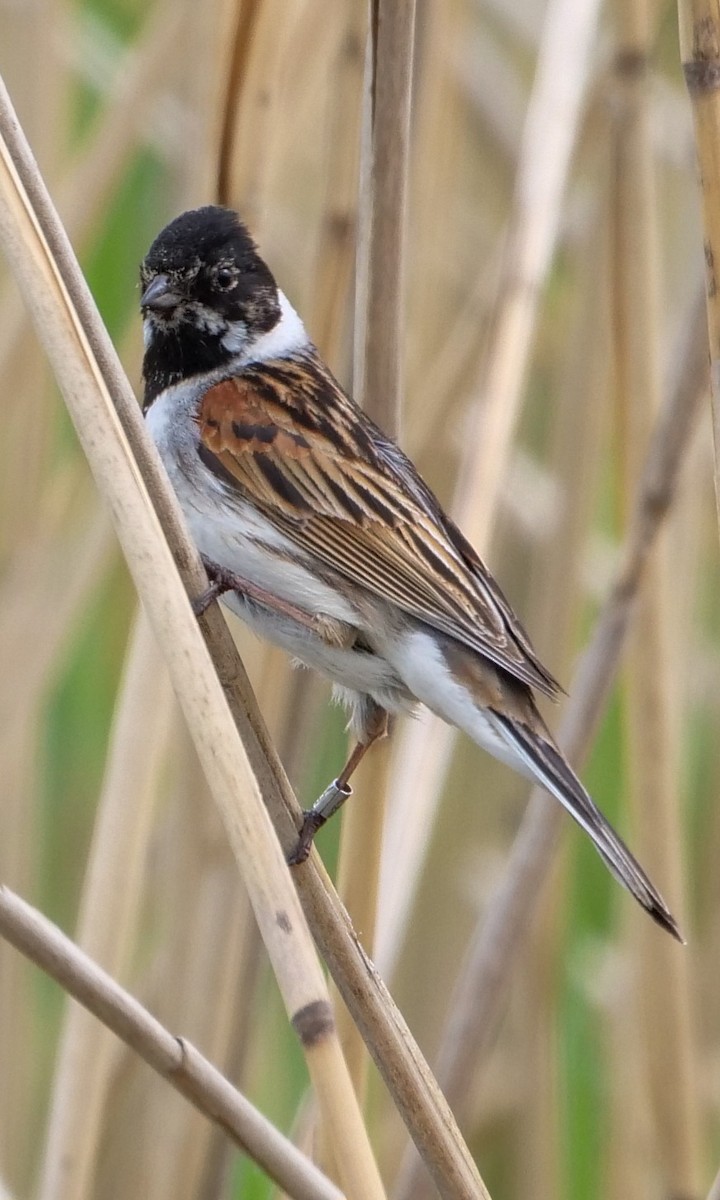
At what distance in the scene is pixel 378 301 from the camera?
1.87 metres

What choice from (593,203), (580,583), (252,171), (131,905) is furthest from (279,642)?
(593,203)

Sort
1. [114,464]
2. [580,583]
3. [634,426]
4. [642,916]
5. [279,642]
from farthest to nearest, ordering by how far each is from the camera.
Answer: [580,583]
[642,916]
[634,426]
[279,642]
[114,464]

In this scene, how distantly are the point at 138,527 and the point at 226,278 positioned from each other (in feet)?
3.72

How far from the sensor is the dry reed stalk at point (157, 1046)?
134 centimetres

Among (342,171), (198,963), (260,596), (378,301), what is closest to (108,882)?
(198,963)

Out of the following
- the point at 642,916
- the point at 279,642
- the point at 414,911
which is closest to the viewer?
the point at 279,642

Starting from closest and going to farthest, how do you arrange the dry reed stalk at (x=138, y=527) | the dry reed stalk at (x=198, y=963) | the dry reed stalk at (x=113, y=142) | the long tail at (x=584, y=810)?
1. the dry reed stalk at (x=138, y=527)
2. the long tail at (x=584, y=810)
3. the dry reed stalk at (x=198, y=963)
4. the dry reed stalk at (x=113, y=142)

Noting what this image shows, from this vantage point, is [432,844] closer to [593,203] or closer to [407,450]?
[407,450]

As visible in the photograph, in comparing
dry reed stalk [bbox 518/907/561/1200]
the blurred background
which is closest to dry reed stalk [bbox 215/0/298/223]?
the blurred background

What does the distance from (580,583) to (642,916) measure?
2.00ft

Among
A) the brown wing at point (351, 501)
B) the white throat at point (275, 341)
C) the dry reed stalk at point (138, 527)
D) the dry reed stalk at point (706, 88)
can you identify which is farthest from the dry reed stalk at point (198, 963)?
the dry reed stalk at point (706, 88)

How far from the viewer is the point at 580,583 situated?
9.04 feet

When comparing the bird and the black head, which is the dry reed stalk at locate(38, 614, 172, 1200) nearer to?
the bird

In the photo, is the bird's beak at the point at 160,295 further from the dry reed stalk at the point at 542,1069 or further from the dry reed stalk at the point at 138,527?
the dry reed stalk at the point at 542,1069
